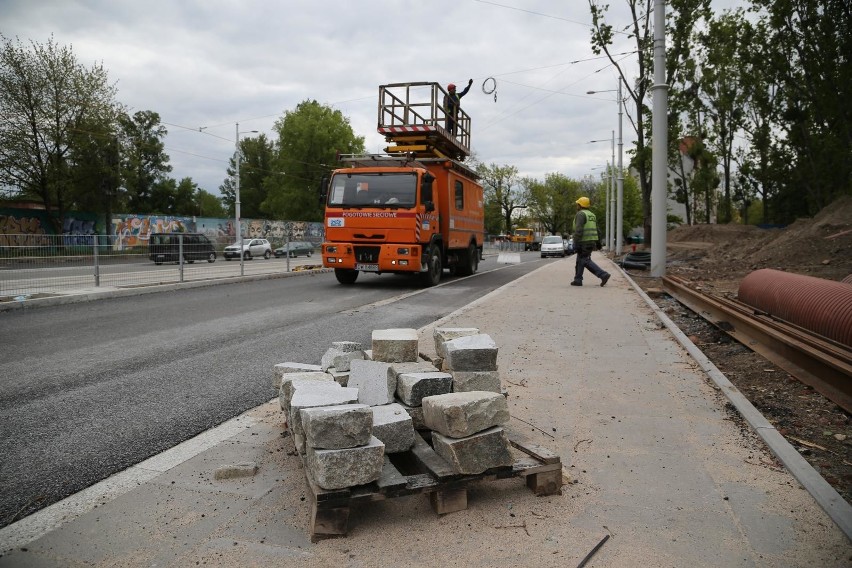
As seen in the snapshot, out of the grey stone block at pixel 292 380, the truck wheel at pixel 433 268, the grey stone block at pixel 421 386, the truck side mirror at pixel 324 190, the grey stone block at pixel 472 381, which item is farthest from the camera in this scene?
the truck wheel at pixel 433 268

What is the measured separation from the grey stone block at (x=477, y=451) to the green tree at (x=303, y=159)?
58.1m

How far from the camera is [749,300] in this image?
9500mm

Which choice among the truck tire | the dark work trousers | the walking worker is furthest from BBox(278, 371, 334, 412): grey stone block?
the truck tire

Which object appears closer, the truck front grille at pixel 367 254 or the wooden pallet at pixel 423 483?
the wooden pallet at pixel 423 483

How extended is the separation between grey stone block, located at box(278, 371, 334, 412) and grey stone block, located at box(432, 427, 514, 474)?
0.94 m

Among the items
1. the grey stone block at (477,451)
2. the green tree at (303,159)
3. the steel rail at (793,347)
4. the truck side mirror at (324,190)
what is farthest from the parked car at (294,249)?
the green tree at (303,159)

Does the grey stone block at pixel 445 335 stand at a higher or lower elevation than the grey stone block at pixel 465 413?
higher

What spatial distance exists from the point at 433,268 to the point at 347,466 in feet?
42.4

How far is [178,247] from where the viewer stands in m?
15.9

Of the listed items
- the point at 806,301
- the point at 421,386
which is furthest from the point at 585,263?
the point at 421,386

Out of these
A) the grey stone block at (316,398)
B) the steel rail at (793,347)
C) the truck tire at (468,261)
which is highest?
the truck tire at (468,261)

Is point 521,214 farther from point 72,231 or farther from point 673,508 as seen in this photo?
point 673,508

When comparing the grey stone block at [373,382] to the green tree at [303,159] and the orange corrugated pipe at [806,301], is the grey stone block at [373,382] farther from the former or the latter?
the green tree at [303,159]

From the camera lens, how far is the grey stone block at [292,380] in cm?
363
